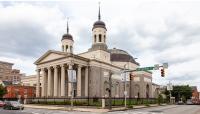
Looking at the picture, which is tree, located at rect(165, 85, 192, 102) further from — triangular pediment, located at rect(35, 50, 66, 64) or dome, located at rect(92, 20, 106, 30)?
triangular pediment, located at rect(35, 50, 66, 64)

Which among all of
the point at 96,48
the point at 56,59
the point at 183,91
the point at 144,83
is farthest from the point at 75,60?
the point at 183,91

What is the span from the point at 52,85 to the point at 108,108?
44.0m

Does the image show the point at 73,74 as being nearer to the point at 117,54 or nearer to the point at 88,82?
the point at 88,82

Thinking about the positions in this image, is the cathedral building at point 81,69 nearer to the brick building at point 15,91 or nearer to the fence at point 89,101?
the fence at point 89,101

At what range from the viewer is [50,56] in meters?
84.8

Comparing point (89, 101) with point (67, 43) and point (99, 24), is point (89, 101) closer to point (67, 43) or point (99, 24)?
point (99, 24)

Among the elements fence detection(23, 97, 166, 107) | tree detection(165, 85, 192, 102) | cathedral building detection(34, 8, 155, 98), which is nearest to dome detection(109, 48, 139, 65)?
cathedral building detection(34, 8, 155, 98)

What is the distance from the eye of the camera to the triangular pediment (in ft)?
264

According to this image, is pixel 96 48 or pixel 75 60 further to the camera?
pixel 96 48

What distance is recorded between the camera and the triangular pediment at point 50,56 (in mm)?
80581

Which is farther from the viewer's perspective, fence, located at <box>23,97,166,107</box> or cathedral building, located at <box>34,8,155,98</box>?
cathedral building, located at <box>34,8,155,98</box>

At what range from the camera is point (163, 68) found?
143 ft

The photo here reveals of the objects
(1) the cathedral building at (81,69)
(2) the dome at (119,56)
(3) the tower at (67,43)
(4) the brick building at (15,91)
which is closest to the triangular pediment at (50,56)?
(1) the cathedral building at (81,69)

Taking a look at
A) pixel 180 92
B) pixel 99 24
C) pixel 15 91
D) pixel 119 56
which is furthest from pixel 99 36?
pixel 180 92
